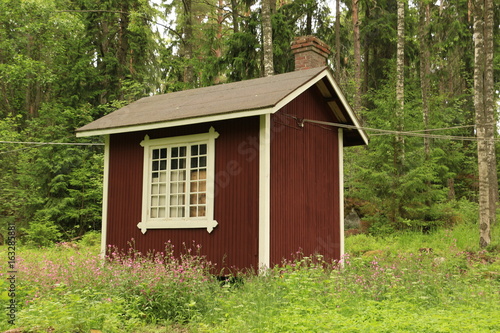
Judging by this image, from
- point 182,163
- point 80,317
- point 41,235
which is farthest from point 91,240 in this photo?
point 80,317

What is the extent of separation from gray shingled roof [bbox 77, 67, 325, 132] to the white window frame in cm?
52

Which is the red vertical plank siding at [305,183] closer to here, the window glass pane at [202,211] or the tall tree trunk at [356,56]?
the window glass pane at [202,211]

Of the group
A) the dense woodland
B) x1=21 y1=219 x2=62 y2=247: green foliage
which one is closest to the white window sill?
the dense woodland

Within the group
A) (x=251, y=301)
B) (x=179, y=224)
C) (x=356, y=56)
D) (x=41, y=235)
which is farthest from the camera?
(x=356, y=56)

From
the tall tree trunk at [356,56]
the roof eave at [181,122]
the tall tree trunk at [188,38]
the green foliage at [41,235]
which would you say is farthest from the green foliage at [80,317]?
the tall tree trunk at [188,38]

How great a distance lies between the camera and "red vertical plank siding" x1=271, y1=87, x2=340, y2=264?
9297mm

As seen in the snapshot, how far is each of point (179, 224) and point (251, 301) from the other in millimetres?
3629

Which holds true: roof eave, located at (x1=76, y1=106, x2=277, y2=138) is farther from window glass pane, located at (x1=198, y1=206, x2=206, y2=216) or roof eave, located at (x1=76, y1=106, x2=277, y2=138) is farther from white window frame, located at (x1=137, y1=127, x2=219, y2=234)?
window glass pane, located at (x1=198, y1=206, x2=206, y2=216)

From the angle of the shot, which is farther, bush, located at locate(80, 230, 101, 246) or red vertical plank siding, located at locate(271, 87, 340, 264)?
bush, located at locate(80, 230, 101, 246)

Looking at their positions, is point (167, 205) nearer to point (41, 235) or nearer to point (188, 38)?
point (41, 235)

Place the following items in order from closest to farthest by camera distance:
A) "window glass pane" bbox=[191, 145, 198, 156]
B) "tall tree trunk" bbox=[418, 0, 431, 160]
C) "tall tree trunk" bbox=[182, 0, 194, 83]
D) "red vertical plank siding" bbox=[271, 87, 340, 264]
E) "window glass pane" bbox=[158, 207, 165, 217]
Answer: "red vertical plank siding" bbox=[271, 87, 340, 264], "window glass pane" bbox=[191, 145, 198, 156], "window glass pane" bbox=[158, 207, 165, 217], "tall tree trunk" bbox=[418, 0, 431, 160], "tall tree trunk" bbox=[182, 0, 194, 83]

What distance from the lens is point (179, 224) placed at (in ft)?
32.5

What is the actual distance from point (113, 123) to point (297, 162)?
4159mm

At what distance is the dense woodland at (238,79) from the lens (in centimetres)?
1574
